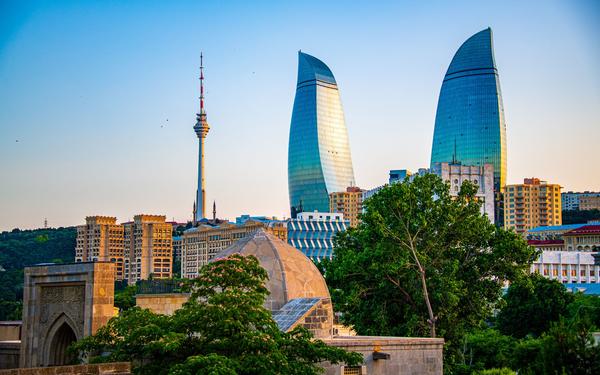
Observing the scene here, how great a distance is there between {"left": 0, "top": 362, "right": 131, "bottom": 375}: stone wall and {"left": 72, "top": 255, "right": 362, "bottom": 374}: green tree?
41 centimetres

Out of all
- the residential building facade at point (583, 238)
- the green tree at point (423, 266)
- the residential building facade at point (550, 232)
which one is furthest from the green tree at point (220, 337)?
the residential building facade at point (550, 232)

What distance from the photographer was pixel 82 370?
19.3 m

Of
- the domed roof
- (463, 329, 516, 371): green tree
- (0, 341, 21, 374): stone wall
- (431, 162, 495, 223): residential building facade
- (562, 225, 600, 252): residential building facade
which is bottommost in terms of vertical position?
(463, 329, 516, 371): green tree

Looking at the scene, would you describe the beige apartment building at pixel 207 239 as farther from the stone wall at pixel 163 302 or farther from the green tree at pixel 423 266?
the stone wall at pixel 163 302

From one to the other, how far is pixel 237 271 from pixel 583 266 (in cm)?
12246

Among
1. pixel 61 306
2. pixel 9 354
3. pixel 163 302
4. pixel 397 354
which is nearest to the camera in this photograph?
pixel 397 354

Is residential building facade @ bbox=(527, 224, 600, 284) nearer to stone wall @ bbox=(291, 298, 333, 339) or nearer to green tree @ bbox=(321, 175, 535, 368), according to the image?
green tree @ bbox=(321, 175, 535, 368)

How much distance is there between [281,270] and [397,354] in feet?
13.8

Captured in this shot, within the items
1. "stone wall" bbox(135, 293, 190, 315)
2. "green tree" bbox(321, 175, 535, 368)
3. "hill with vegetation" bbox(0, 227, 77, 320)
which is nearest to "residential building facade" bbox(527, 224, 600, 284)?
"hill with vegetation" bbox(0, 227, 77, 320)

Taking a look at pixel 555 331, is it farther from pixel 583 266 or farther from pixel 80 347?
pixel 583 266

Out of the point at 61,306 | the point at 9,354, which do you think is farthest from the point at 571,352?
the point at 9,354

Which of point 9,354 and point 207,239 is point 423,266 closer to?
point 9,354

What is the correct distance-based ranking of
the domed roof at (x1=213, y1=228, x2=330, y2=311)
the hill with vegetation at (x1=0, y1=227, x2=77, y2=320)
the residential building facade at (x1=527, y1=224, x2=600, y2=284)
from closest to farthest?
the domed roof at (x1=213, y1=228, x2=330, y2=311)
the hill with vegetation at (x1=0, y1=227, x2=77, y2=320)
the residential building facade at (x1=527, y1=224, x2=600, y2=284)

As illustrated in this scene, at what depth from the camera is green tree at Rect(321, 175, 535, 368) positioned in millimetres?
36188
